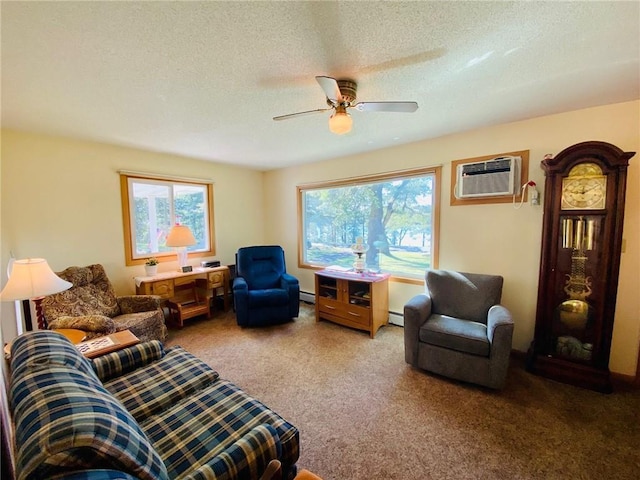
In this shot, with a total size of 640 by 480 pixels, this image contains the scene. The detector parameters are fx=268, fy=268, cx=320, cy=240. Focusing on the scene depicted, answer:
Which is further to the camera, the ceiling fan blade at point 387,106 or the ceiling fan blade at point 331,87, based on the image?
the ceiling fan blade at point 387,106

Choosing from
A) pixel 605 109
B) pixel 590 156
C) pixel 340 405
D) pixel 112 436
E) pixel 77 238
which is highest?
pixel 605 109

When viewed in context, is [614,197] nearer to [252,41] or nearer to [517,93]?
[517,93]

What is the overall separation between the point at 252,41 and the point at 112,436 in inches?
68.8

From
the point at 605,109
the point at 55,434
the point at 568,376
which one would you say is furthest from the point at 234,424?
the point at 605,109

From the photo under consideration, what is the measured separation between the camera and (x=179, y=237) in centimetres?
356

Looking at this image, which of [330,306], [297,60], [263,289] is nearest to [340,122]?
[297,60]

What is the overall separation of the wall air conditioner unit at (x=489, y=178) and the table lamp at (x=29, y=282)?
3.61 m

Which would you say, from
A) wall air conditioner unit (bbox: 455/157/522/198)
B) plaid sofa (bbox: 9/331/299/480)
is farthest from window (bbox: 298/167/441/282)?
plaid sofa (bbox: 9/331/299/480)

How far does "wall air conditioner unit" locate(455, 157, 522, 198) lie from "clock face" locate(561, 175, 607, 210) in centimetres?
41

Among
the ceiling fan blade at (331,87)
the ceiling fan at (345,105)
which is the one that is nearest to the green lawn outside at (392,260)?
the ceiling fan at (345,105)

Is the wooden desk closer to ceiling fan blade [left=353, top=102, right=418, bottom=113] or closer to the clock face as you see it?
ceiling fan blade [left=353, top=102, right=418, bottom=113]

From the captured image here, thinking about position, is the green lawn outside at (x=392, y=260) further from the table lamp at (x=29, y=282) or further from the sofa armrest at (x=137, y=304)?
the table lamp at (x=29, y=282)

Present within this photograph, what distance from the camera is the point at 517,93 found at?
201 centimetres

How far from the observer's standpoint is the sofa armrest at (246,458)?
0.97 metres
